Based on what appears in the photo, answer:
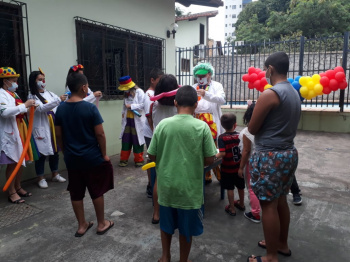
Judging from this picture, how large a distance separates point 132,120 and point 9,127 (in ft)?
6.69

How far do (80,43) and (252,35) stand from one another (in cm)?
3032

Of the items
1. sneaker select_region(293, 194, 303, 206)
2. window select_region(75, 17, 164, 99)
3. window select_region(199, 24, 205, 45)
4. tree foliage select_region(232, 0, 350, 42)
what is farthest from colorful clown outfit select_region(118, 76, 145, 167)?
tree foliage select_region(232, 0, 350, 42)

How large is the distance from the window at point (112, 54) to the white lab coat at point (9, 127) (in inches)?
71.1

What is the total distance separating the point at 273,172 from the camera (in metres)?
2.01

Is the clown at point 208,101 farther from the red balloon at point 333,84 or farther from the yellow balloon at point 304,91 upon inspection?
the red balloon at point 333,84

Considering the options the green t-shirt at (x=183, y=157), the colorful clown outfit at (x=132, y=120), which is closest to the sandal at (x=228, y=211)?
the green t-shirt at (x=183, y=157)

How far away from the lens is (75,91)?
2521 millimetres

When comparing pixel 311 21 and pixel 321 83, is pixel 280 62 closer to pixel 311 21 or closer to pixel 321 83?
pixel 321 83

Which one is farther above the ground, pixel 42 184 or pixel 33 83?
pixel 33 83

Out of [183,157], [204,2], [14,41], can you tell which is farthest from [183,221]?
[204,2]

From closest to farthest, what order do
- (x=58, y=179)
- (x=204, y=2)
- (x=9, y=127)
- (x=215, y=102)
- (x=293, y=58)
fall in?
(x=9, y=127) → (x=215, y=102) → (x=58, y=179) → (x=204, y=2) → (x=293, y=58)

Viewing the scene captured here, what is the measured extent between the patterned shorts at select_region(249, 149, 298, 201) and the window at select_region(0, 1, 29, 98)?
11.8 feet

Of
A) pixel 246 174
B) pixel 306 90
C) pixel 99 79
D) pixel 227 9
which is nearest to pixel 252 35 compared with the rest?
pixel 306 90

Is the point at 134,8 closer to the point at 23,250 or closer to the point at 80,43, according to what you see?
the point at 80,43
